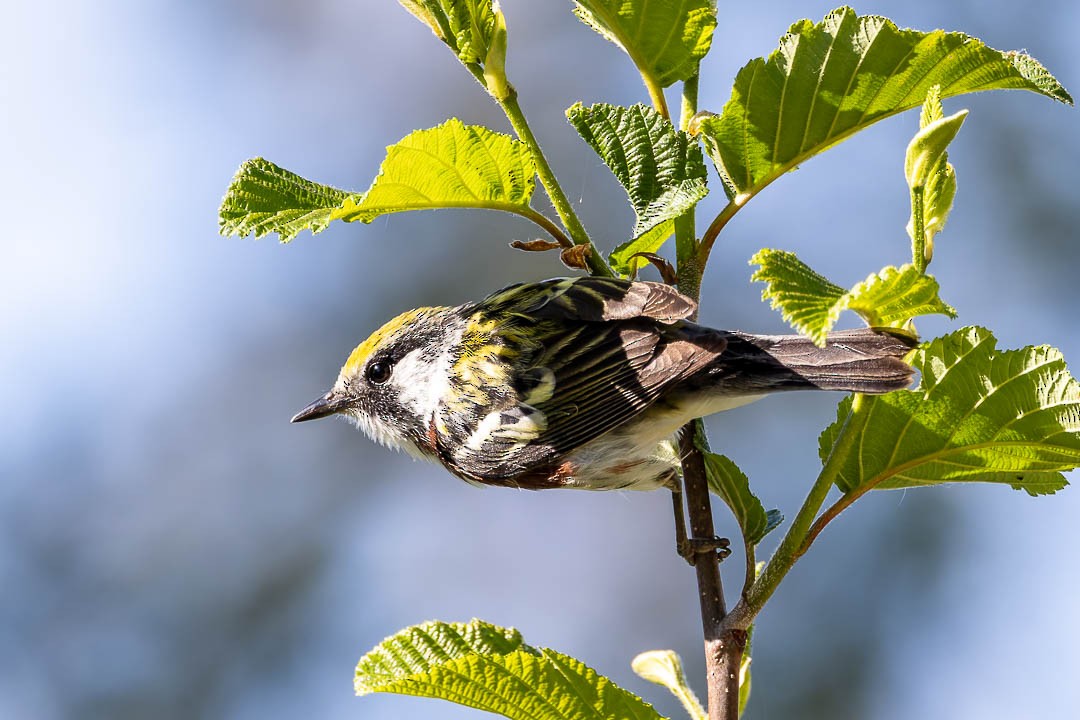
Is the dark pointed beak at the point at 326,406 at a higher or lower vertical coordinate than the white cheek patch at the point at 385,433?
higher

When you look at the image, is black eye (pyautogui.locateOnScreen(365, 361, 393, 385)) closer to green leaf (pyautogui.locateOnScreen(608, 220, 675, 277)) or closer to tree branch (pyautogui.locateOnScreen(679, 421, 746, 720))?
green leaf (pyautogui.locateOnScreen(608, 220, 675, 277))

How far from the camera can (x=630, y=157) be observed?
1887 mm

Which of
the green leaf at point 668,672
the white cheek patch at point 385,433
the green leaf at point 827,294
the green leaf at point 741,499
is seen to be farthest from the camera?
the white cheek patch at point 385,433

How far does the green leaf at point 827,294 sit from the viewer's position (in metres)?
1.38

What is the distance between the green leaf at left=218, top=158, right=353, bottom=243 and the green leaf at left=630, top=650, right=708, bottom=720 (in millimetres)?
1092

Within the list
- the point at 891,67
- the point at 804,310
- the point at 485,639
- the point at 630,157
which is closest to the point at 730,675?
the point at 485,639

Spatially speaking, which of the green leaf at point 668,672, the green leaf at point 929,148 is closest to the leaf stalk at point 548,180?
the green leaf at point 929,148

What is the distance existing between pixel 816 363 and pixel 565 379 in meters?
0.74

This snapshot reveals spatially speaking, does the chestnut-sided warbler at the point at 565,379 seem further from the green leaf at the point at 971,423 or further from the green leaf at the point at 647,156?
the green leaf at the point at 647,156

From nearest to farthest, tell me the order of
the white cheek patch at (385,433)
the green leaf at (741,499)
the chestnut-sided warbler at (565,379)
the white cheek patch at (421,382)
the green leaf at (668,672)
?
the green leaf at (741,499)
the green leaf at (668,672)
the chestnut-sided warbler at (565,379)
the white cheek patch at (421,382)
the white cheek patch at (385,433)

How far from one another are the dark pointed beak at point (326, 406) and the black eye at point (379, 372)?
116mm

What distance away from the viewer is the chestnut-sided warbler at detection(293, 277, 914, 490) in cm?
237

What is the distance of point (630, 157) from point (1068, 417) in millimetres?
845

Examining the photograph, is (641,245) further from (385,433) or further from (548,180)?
(385,433)
